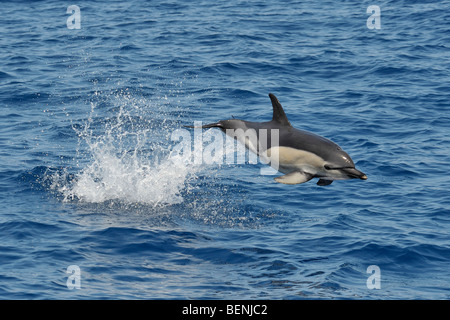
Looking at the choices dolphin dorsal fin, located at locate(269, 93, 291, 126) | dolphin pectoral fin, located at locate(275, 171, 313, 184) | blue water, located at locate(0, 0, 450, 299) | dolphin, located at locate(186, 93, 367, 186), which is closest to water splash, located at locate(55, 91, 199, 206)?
blue water, located at locate(0, 0, 450, 299)

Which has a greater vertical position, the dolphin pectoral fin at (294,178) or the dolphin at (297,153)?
the dolphin at (297,153)

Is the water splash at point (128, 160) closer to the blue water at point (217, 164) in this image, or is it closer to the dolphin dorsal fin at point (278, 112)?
the blue water at point (217, 164)

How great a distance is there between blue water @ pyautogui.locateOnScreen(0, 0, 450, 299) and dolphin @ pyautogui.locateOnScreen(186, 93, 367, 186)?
172 cm

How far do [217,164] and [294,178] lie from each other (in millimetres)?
6426

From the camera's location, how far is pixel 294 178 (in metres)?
10.6

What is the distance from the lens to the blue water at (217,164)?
11812mm

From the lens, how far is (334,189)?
15750mm

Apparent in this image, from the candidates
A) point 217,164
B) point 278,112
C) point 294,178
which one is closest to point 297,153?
point 294,178

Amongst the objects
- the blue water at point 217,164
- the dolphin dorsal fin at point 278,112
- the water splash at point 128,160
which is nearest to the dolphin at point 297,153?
the dolphin dorsal fin at point 278,112

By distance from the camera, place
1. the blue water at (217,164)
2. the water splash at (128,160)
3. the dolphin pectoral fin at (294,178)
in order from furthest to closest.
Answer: the water splash at (128,160)
the blue water at (217,164)
the dolphin pectoral fin at (294,178)

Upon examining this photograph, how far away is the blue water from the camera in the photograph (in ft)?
38.8

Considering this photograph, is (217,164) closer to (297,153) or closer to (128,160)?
(128,160)
